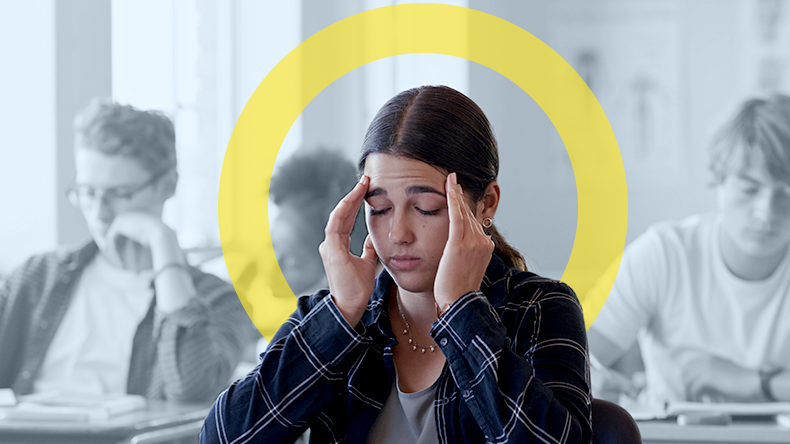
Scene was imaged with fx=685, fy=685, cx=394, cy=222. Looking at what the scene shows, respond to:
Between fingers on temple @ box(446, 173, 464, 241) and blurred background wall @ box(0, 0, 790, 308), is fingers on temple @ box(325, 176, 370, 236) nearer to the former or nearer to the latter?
fingers on temple @ box(446, 173, 464, 241)

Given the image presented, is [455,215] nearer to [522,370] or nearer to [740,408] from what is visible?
[522,370]

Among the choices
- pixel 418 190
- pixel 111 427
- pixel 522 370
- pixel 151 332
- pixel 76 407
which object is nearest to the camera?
pixel 522 370

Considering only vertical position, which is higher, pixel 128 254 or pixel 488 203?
pixel 488 203

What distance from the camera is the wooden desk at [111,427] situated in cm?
209

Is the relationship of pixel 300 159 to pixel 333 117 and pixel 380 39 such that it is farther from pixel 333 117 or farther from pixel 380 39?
pixel 380 39

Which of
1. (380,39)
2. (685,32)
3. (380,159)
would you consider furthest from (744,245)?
(380,159)

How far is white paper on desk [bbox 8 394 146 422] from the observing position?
217 centimetres

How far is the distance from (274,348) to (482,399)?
0.32m

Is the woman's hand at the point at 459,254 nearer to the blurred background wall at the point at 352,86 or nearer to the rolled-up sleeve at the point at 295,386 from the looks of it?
the rolled-up sleeve at the point at 295,386

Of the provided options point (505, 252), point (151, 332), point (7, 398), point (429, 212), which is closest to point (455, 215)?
point (429, 212)

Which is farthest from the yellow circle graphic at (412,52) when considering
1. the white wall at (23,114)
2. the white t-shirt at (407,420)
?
the white t-shirt at (407,420)

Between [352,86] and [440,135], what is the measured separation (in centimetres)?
138

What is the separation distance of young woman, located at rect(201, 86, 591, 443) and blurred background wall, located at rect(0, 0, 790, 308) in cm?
119

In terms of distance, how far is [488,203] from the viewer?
3.50 ft
